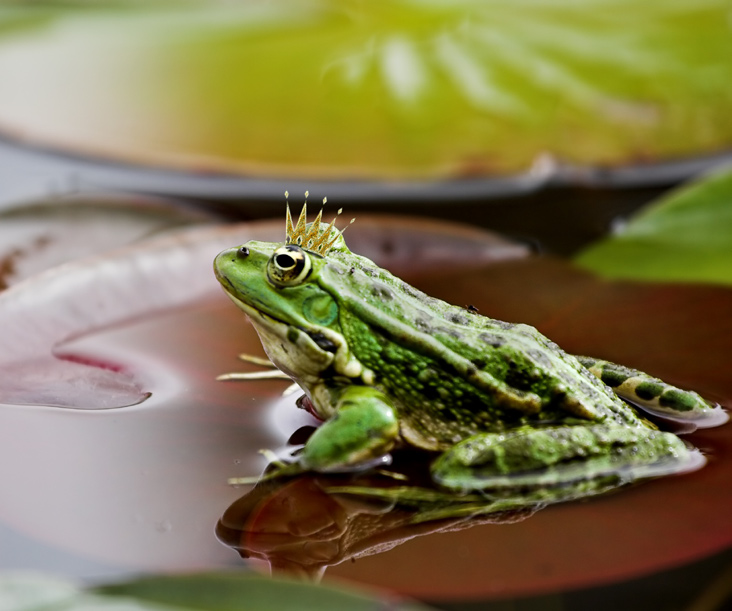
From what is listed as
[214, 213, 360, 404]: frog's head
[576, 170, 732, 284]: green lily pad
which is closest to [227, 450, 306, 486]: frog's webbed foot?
[214, 213, 360, 404]: frog's head

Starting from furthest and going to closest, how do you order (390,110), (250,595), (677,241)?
(390,110), (677,241), (250,595)

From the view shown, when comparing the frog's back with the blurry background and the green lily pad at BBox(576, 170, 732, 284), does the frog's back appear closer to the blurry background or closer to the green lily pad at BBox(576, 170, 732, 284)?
the green lily pad at BBox(576, 170, 732, 284)

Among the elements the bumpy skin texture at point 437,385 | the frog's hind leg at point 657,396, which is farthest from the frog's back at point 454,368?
the frog's hind leg at point 657,396

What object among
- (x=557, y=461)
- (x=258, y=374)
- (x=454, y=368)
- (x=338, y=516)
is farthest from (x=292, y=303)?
(x=557, y=461)

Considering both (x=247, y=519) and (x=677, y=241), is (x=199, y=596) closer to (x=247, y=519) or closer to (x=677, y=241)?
(x=247, y=519)

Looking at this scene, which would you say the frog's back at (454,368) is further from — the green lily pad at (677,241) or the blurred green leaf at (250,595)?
the green lily pad at (677,241)
